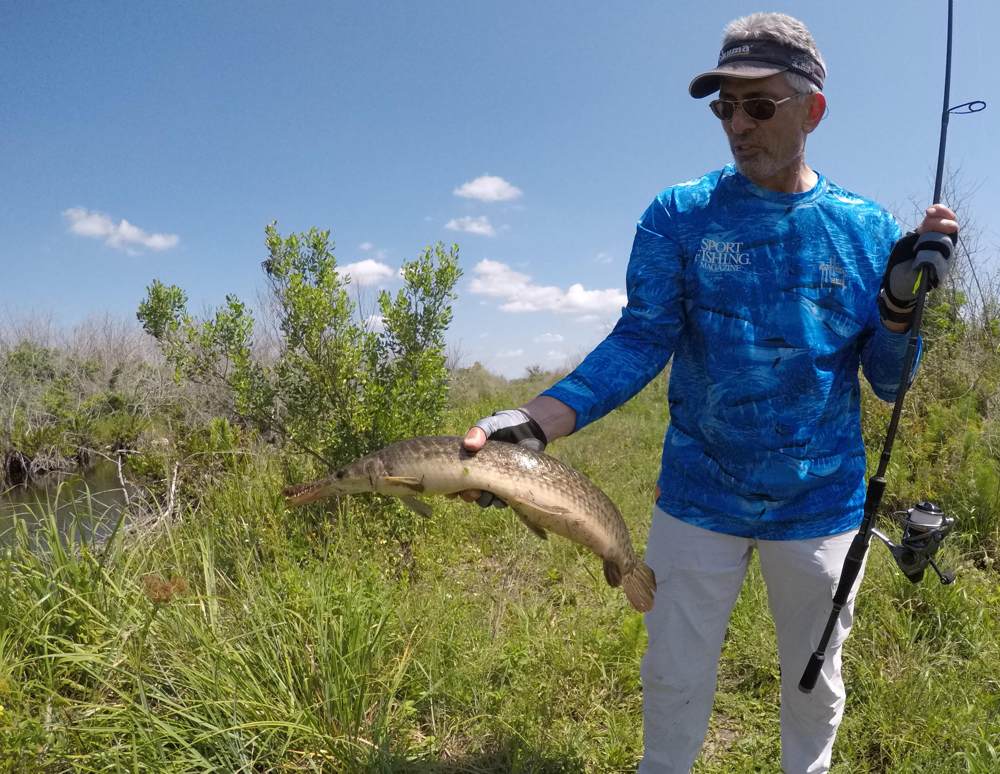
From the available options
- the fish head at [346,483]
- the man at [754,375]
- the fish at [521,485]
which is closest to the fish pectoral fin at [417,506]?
the fish at [521,485]

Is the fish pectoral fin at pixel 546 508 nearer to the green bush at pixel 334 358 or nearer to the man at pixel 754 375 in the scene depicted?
the man at pixel 754 375

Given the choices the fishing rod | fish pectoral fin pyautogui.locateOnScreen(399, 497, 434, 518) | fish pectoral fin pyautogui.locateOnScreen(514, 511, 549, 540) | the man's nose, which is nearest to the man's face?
the man's nose

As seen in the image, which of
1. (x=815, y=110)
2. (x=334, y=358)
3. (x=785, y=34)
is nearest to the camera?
(x=785, y=34)

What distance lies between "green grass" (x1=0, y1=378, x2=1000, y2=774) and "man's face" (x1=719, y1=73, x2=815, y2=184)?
2639 mm

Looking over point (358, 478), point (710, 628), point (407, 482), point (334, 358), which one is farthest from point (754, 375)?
point (334, 358)

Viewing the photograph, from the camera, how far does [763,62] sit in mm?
2141

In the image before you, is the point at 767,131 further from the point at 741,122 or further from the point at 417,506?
the point at 417,506

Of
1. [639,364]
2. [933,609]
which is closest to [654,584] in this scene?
[639,364]

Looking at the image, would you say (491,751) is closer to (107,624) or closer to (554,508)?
(554,508)

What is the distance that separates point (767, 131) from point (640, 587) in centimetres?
173

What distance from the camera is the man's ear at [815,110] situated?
2.25m

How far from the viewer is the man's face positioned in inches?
85.1

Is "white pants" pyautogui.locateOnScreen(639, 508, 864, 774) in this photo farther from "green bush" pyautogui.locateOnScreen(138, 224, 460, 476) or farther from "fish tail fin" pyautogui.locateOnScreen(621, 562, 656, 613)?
"green bush" pyautogui.locateOnScreen(138, 224, 460, 476)

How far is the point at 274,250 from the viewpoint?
5.43 meters
